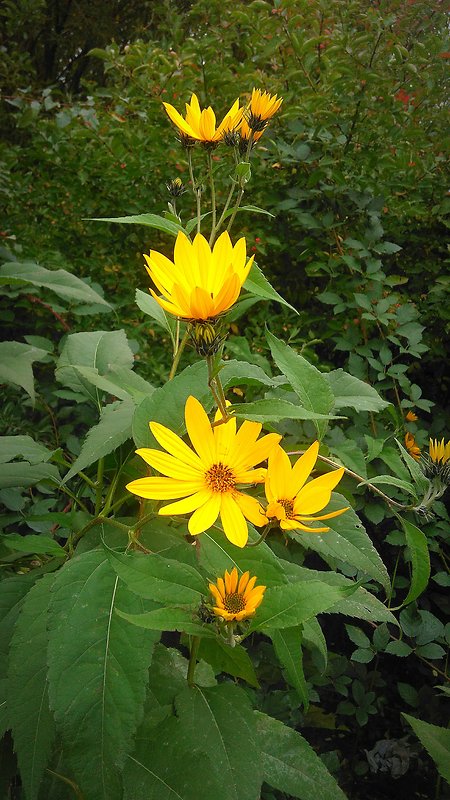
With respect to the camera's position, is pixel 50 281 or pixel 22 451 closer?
pixel 22 451

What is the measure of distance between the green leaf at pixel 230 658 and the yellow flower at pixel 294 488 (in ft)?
0.60

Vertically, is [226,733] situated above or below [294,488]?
below

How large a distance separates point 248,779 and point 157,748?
0.11 meters

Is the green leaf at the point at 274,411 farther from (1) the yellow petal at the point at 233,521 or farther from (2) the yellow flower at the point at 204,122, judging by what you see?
(2) the yellow flower at the point at 204,122

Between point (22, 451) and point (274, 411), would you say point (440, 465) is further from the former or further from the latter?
point (22, 451)

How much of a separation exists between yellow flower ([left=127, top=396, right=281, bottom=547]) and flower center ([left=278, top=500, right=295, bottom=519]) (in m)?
0.03

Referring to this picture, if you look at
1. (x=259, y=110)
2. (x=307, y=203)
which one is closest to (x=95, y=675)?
(x=259, y=110)

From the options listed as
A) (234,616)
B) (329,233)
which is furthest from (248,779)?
(329,233)

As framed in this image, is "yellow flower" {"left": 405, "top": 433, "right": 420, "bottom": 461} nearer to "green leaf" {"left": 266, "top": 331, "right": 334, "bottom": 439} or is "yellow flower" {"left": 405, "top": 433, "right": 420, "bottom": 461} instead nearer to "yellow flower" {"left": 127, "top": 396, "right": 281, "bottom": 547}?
"green leaf" {"left": 266, "top": 331, "right": 334, "bottom": 439}

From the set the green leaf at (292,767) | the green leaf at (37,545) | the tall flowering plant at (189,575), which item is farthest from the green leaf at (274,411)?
the green leaf at (292,767)

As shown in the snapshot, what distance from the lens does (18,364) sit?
42.6 inches

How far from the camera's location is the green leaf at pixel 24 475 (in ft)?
2.76

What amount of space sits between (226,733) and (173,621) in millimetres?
258

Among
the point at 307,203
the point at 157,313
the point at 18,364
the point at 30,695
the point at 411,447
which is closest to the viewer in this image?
the point at 30,695
